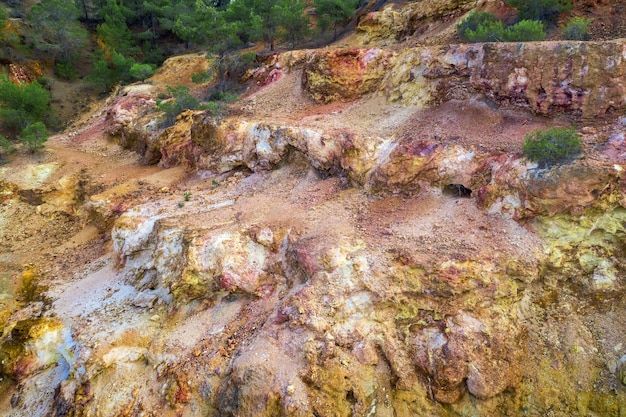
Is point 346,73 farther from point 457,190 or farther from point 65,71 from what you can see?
point 65,71

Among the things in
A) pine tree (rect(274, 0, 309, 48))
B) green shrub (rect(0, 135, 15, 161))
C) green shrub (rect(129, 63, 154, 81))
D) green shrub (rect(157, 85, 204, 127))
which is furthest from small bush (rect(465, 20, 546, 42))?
green shrub (rect(0, 135, 15, 161))

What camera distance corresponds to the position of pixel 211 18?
20.9m

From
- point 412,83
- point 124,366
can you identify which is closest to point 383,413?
point 124,366

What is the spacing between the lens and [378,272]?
24.3ft

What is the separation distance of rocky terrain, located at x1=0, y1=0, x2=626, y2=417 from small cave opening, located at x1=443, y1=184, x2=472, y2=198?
72 millimetres

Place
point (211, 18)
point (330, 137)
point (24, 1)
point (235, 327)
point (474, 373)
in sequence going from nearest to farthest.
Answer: point (474, 373)
point (235, 327)
point (330, 137)
point (211, 18)
point (24, 1)

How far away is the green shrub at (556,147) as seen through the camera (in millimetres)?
7391

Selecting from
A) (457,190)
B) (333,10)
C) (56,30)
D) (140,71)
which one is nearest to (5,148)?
(140,71)

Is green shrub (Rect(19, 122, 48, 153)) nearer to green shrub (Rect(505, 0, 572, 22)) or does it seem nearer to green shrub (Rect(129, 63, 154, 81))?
green shrub (Rect(129, 63, 154, 81))

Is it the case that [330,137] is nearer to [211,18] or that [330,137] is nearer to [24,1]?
[211,18]

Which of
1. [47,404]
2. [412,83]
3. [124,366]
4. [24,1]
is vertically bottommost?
[47,404]

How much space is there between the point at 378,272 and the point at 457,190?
3222mm

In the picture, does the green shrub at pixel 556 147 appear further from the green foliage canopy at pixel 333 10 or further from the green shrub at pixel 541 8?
the green foliage canopy at pixel 333 10

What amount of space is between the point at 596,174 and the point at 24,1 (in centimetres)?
4567
